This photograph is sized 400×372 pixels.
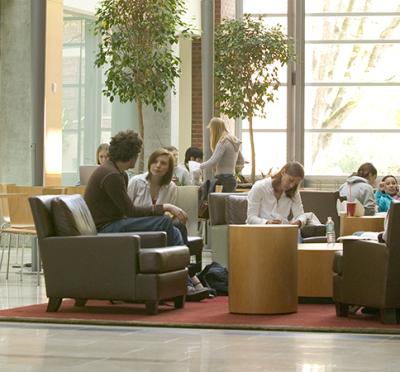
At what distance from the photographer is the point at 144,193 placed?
1006 cm

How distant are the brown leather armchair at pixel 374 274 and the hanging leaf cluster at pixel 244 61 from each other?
495 inches

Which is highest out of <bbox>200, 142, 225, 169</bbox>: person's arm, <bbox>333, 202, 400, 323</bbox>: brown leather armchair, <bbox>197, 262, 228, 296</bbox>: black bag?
<bbox>200, 142, 225, 169</bbox>: person's arm

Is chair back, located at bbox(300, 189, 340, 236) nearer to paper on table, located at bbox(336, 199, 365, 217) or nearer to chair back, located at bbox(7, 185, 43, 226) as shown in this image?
paper on table, located at bbox(336, 199, 365, 217)

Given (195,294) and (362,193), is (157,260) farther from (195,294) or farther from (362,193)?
(362,193)

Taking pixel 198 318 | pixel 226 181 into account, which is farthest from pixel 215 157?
pixel 198 318

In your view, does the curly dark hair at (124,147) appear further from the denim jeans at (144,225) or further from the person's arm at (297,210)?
the person's arm at (297,210)

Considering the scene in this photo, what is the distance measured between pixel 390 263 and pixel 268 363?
2.02m

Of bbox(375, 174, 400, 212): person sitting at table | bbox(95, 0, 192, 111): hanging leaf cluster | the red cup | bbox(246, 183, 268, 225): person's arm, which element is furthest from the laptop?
bbox(246, 183, 268, 225): person's arm

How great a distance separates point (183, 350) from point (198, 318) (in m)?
1.54

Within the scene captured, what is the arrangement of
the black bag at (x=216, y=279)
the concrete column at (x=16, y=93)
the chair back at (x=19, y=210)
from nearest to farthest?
A: 1. the black bag at (x=216, y=279)
2. the chair back at (x=19, y=210)
3. the concrete column at (x=16, y=93)

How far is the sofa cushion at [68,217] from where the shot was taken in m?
8.52

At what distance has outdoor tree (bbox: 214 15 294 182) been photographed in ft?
68.4

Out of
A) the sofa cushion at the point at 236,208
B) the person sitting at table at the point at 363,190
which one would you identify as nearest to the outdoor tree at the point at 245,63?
the person sitting at table at the point at 363,190

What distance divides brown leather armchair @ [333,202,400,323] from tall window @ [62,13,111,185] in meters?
10.2
